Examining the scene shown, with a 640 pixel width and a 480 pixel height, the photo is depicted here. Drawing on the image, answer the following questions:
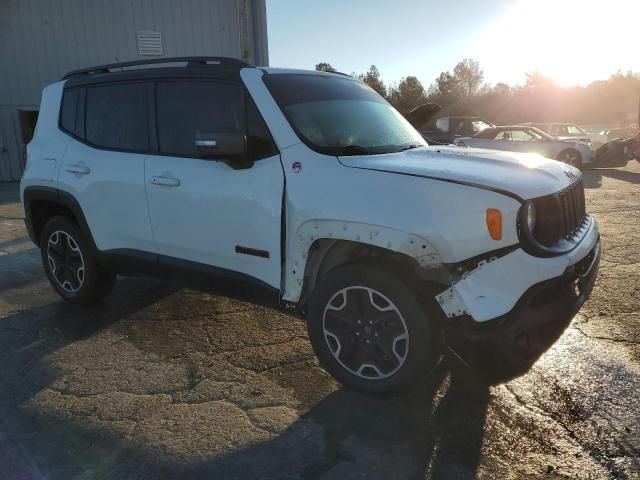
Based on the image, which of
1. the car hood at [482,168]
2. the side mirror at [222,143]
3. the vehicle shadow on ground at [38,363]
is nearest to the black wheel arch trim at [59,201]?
the vehicle shadow on ground at [38,363]

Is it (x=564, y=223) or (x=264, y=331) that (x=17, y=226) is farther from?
(x=564, y=223)

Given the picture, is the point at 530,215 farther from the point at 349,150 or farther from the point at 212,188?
the point at 212,188

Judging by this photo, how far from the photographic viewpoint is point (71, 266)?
4.66 meters

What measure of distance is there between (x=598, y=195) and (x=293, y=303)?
9438 millimetres

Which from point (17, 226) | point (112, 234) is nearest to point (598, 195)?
point (112, 234)

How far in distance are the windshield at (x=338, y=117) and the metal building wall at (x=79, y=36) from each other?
36.4ft

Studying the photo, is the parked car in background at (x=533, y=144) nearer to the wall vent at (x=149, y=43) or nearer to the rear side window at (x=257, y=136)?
the wall vent at (x=149, y=43)

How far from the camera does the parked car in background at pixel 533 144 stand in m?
16.0

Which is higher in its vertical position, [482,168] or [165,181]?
[482,168]

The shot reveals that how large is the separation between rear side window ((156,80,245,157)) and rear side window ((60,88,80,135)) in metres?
1.00

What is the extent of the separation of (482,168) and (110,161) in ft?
8.96

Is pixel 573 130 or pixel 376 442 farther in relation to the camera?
pixel 573 130

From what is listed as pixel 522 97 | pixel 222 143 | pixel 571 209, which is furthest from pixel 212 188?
pixel 522 97

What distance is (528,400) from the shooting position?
9.95ft
